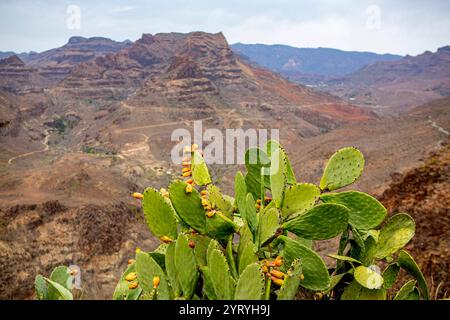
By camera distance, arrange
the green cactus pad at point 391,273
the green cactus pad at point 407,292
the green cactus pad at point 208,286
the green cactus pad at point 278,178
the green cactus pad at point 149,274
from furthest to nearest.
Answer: the green cactus pad at point 391,273 → the green cactus pad at point 407,292 → the green cactus pad at point 278,178 → the green cactus pad at point 149,274 → the green cactus pad at point 208,286

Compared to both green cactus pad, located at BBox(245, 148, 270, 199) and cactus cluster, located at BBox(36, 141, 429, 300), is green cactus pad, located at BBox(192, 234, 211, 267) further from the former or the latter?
green cactus pad, located at BBox(245, 148, 270, 199)

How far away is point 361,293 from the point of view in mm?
2125

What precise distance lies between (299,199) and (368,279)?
55 cm

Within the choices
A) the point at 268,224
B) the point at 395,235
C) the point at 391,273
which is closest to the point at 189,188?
the point at 268,224

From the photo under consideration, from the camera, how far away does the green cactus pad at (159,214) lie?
6.93 ft

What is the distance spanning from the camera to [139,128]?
168ft

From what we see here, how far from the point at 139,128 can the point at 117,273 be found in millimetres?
37423

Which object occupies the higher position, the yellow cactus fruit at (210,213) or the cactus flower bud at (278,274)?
the yellow cactus fruit at (210,213)

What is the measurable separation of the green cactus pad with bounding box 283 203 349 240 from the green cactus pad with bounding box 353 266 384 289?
0.25m

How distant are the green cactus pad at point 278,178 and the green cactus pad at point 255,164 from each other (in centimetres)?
21

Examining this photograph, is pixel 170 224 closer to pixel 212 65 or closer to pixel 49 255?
pixel 49 255

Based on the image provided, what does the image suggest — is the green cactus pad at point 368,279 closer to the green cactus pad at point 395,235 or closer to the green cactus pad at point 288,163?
the green cactus pad at point 395,235

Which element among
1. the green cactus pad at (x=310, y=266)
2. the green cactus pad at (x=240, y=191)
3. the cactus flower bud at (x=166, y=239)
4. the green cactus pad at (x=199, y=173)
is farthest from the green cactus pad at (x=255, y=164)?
the cactus flower bud at (x=166, y=239)
